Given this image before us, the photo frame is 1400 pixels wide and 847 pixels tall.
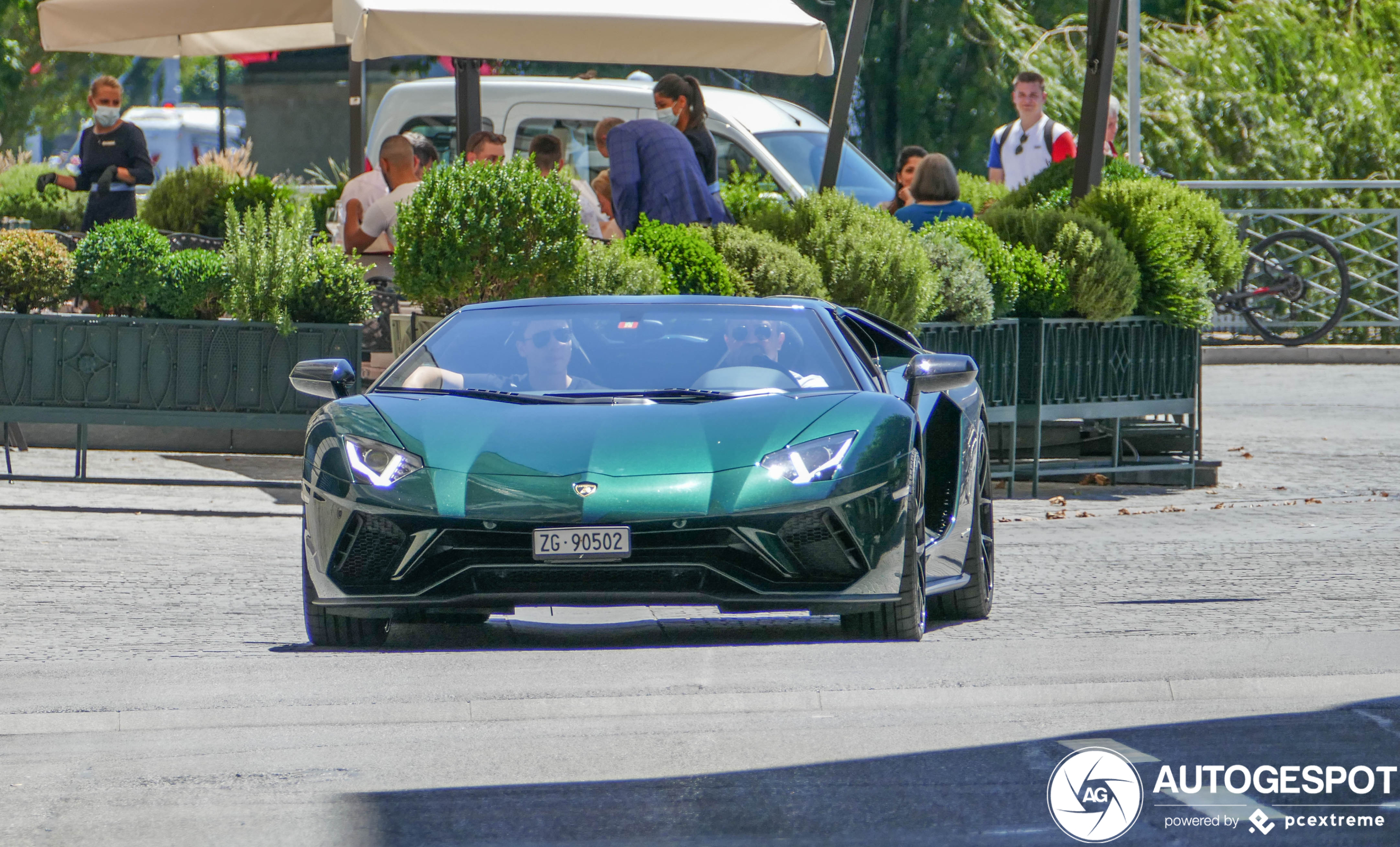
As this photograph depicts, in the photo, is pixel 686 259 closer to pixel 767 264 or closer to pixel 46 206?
pixel 767 264

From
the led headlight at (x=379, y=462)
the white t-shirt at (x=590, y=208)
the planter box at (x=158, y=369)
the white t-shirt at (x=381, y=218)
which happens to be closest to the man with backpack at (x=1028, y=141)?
the white t-shirt at (x=590, y=208)

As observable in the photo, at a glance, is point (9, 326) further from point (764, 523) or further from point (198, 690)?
point (764, 523)

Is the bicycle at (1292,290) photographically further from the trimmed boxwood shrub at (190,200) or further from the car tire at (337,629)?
the car tire at (337,629)

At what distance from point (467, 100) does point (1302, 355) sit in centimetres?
1034

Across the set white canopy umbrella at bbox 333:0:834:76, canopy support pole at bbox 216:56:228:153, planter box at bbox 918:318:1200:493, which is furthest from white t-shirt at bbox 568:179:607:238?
canopy support pole at bbox 216:56:228:153

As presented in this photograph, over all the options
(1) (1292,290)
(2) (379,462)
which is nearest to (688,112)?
(2) (379,462)

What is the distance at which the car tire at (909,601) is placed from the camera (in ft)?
21.6

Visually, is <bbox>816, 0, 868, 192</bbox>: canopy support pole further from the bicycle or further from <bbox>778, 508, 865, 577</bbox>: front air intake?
<bbox>778, 508, 865, 577</bbox>: front air intake

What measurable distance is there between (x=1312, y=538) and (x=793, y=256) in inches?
124

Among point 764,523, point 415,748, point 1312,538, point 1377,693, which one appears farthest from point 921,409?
point 1312,538

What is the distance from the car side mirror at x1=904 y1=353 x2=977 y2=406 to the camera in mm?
7074

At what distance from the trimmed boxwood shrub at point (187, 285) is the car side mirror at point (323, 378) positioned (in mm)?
4471

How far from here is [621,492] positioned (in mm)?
6246

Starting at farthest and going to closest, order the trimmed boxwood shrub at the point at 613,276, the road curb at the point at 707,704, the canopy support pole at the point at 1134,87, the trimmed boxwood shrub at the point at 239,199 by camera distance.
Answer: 1. the canopy support pole at the point at 1134,87
2. the trimmed boxwood shrub at the point at 239,199
3. the trimmed boxwood shrub at the point at 613,276
4. the road curb at the point at 707,704
